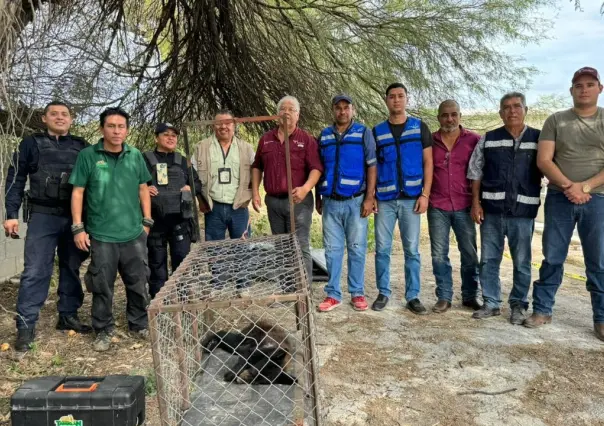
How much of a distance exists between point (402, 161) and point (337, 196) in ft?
1.90

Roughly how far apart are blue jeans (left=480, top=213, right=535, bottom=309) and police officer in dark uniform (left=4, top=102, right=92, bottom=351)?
3.11 metres

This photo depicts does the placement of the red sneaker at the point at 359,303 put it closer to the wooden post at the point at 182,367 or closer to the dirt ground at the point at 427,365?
the dirt ground at the point at 427,365

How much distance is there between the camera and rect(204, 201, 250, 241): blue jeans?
13.4ft

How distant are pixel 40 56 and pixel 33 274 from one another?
1.55 m

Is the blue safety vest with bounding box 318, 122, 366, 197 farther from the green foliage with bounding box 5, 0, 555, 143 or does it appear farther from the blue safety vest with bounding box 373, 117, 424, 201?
the green foliage with bounding box 5, 0, 555, 143

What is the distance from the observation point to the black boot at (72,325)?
12.1ft

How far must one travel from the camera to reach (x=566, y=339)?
11.4 ft

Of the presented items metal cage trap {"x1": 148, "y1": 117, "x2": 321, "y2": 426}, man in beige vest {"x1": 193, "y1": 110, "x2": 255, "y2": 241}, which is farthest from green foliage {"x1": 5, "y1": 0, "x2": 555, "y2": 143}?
metal cage trap {"x1": 148, "y1": 117, "x2": 321, "y2": 426}

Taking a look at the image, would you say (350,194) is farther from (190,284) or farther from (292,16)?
(292,16)

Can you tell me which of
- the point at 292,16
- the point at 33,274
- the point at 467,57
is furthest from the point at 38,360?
the point at 467,57

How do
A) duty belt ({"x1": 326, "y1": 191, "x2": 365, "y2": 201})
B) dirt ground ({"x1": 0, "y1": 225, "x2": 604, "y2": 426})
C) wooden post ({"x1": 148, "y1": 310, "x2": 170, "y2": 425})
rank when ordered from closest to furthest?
wooden post ({"x1": 148, "y1": 310, "x2": 170, "y2": 425}) → dirt ground ({"x1": 0, "y1": 225, "x2": 604, "y2": 426}) → duty belt ({"x1": 326, "y1": 191, "x2": 365, "y2": 201})

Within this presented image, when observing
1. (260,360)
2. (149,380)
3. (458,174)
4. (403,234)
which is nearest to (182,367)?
(260,360)

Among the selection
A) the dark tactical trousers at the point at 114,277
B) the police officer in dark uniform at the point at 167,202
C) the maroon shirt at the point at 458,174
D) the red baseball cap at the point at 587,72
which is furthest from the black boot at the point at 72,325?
the red baseball cap at the point at 587,72

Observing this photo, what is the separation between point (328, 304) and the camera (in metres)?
4.05
